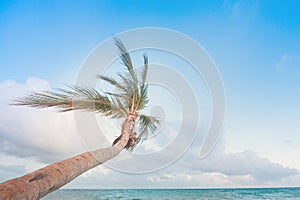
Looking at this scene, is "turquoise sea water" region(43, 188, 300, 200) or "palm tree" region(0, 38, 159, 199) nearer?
"palm tree" region(0, 38, 159, 199)

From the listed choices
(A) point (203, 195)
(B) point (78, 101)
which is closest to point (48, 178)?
(B) point (78, 101)

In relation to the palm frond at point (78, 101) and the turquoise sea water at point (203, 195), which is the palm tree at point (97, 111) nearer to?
the palm frond at point (78, 101)

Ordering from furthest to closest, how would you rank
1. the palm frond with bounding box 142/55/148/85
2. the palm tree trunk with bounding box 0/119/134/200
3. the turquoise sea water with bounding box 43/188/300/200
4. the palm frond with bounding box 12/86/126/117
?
1. the turquoise sea water with bounding box 43/188/300/200
2. the palm frond with bounding box 142/55/148/85
3. the palm frond with bounding box 12/86/126/117
4. the palm tree trunk with bounding box 0/119/134/200

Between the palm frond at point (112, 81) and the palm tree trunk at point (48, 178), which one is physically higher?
the palm frond at point (112, 81)

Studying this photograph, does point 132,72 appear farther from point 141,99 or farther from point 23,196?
point 23,196

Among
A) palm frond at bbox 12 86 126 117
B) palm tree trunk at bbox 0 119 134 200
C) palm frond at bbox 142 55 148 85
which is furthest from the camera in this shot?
palm frond at bbox 142 55 148 85

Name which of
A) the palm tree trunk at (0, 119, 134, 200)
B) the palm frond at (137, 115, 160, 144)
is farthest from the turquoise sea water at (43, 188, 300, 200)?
the palm tree trunk at (0, 119, 134, 200)

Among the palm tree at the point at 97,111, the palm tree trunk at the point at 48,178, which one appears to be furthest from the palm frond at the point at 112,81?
the palm tree trunk at the point at 48,178

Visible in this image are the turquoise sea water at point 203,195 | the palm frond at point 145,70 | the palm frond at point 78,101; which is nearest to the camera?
the palm frond at point 78,101

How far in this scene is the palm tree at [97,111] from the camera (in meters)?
2.81

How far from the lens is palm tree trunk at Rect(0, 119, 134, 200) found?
2.49 meters

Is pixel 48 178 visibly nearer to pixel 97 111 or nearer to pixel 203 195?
pixel 97 111

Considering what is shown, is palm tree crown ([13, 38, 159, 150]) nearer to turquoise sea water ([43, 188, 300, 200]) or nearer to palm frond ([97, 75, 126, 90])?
palm frond ([97, 75, 126, 90])

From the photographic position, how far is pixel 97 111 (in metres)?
7.64
